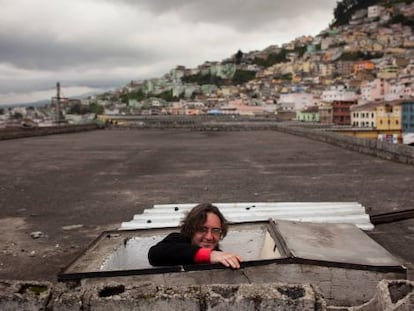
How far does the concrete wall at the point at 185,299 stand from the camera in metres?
2.29

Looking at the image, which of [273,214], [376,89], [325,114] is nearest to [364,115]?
[325,114]

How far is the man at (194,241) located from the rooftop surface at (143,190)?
137 cm

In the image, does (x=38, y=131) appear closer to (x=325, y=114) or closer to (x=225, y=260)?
(x=225, y=260)

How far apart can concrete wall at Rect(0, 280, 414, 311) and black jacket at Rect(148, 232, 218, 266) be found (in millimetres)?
717

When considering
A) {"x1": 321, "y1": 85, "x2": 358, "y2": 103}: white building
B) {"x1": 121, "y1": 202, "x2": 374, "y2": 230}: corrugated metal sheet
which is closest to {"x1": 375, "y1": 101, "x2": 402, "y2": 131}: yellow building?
{"x1": 321, "y1": 85, "x2": 358, "y2": 103}: white building

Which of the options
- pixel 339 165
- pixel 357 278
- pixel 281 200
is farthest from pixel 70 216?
pixel 339 165

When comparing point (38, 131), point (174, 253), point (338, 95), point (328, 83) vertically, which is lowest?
point (38, 131)

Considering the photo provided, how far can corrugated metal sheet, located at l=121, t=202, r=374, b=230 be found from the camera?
5.54m

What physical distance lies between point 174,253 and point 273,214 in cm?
274

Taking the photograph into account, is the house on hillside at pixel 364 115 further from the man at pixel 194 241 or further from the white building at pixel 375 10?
the white building at pixel 375 10

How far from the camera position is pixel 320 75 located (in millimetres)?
176375

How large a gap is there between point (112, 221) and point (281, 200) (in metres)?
2.74

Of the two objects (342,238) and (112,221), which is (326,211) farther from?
(112,221)

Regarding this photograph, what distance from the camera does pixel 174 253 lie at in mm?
3182
